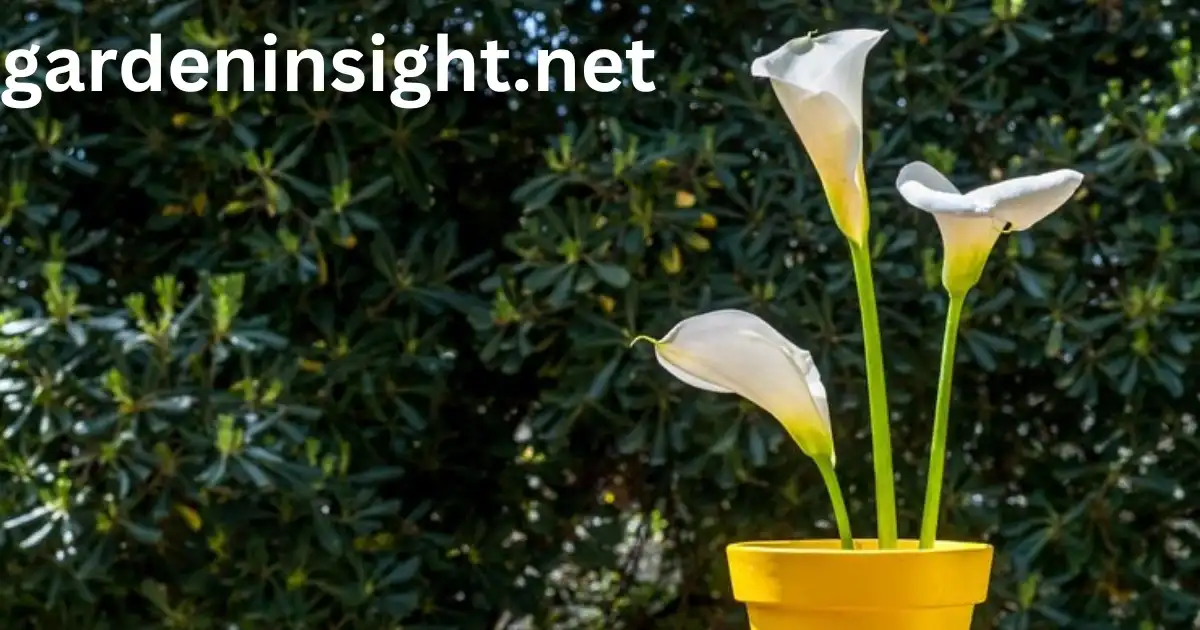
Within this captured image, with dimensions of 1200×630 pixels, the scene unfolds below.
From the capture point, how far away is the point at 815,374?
2.46 ft

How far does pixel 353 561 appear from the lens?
168 cm

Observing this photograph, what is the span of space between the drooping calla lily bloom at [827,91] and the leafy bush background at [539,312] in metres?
0.92

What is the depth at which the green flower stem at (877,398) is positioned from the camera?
75cm

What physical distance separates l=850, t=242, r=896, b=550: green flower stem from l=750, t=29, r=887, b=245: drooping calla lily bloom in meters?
0.05

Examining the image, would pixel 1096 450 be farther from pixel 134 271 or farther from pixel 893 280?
pixel 134 271

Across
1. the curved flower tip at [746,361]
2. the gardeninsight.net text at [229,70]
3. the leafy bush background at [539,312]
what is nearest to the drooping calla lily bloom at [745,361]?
the curved flower tip at [746,361]

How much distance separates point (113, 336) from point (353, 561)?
0.38 meters

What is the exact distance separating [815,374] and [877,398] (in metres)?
0.04

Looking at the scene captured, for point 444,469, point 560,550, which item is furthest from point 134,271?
point 560,550

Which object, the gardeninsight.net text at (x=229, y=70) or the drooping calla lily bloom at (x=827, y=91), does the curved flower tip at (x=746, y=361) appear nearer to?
the drooping calla lily bloom at (x=827, y=91)

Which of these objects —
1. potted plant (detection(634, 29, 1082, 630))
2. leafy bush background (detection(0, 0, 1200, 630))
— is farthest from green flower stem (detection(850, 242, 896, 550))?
leafy bush background (detection(0, 0, 1200, 630))

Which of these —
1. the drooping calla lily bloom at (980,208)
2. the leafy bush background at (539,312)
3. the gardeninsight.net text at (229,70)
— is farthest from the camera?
the gardeninsight.net text at (229,70)

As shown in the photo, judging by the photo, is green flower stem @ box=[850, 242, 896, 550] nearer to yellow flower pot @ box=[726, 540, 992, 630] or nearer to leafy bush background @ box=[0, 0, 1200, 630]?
yellow flower pot @ box=[726, 540, 992, 630]

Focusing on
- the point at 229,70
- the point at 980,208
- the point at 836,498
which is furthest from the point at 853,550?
the point at 229,70
